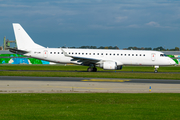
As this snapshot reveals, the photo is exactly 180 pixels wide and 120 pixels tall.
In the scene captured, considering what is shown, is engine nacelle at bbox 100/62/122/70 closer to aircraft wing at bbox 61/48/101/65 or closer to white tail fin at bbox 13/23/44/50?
aircraft wing at bbox 61/48/101/65

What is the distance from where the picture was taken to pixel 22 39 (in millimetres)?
44750

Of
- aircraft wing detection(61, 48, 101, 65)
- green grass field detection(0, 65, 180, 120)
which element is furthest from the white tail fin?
green grass field detection(0, 65, 180, 120)

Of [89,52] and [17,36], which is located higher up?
[17,36]

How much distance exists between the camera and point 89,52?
43156 mm
